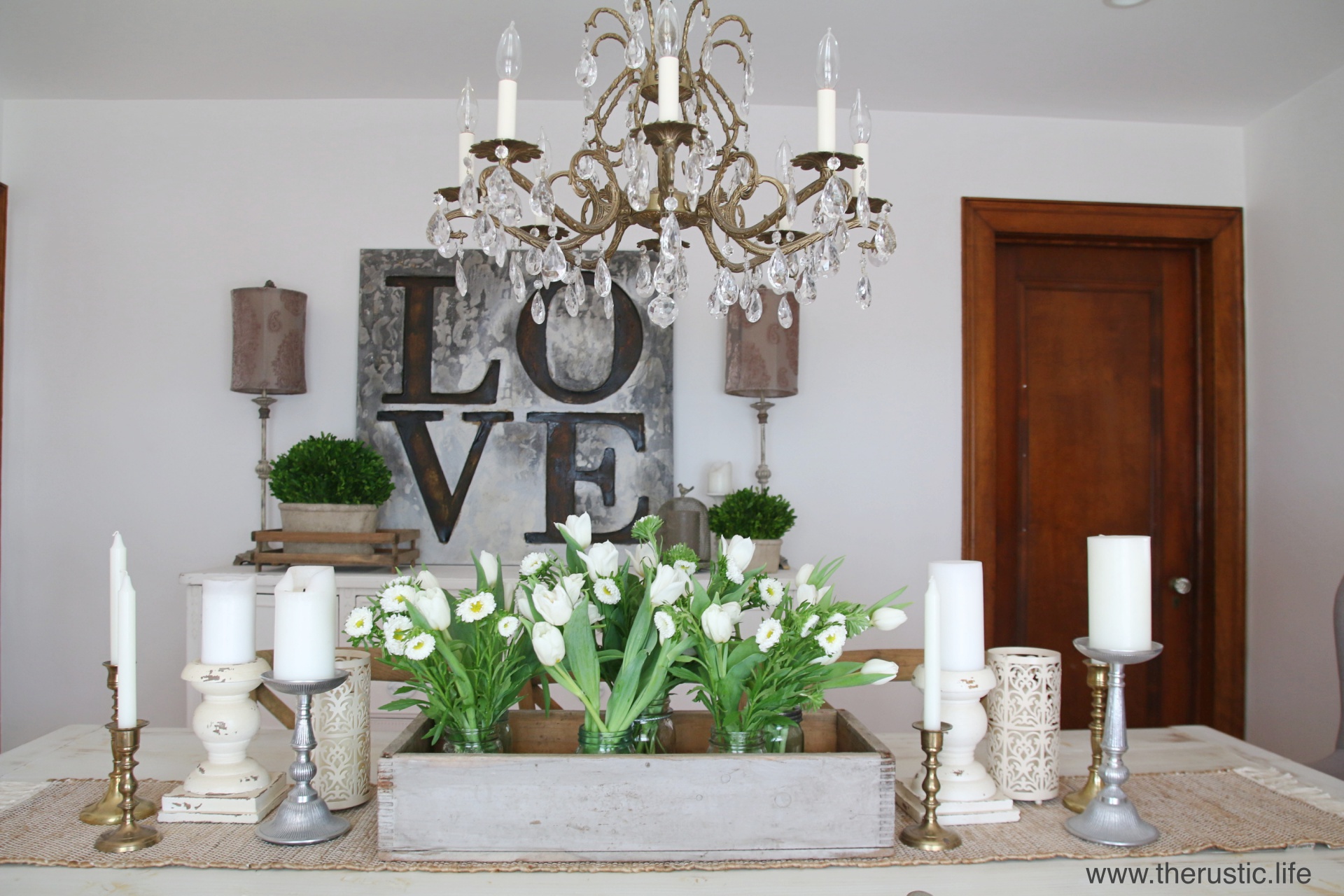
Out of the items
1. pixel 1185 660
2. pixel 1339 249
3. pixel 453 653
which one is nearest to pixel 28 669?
pixel 453 653

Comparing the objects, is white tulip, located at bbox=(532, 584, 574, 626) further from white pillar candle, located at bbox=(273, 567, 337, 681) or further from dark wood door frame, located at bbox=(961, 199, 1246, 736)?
dark wood door frame, located at bbox=(961, 199, 1246, 736)

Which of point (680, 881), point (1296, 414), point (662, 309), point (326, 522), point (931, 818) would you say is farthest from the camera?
point (1296, 414)

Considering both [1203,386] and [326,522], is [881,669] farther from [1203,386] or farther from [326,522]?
[1203,386]

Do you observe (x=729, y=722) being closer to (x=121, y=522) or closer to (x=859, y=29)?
(x=859, y=29)

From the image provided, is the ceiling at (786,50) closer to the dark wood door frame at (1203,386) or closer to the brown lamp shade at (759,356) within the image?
the dark wood door frame at (1203,386)

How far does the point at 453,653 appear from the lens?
1.09 meters

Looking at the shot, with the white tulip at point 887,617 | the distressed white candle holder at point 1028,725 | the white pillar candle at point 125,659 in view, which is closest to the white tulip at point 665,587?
the white tulip at point 887,617

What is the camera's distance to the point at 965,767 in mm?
1199

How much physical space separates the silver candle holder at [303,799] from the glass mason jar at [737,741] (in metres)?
0.45

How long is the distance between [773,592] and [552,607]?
0.87 ft

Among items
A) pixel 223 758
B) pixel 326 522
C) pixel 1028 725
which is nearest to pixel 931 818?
pixel 1028 725

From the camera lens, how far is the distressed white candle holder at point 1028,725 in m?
1.25

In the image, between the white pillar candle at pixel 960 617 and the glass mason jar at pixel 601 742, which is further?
the white pillar candle at pixel 960 617

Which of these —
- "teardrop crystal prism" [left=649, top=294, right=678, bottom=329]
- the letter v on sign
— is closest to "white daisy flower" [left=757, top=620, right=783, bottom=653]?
"teardrop crystal prism" [left=649, top=294, right=678, bottom=329]
